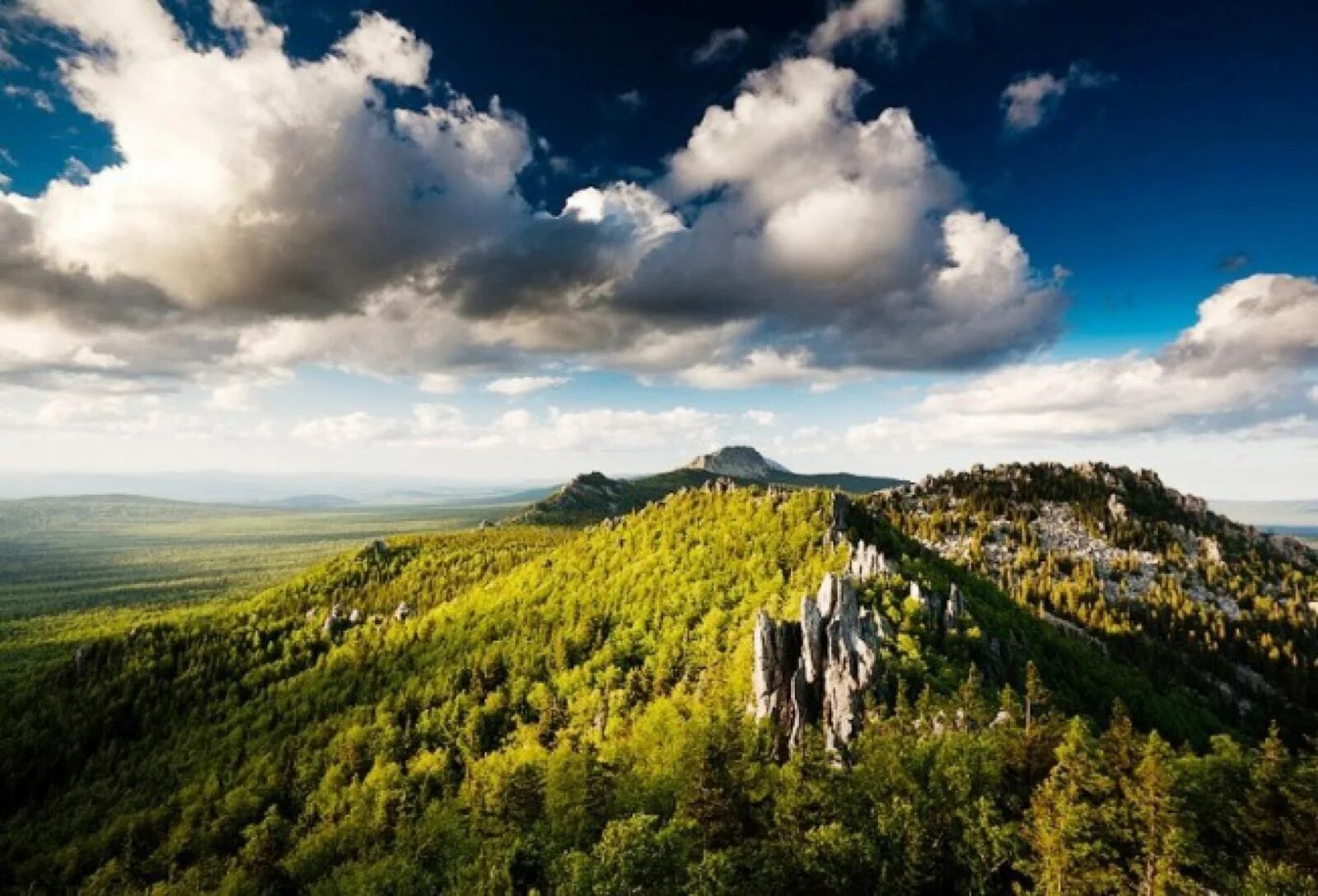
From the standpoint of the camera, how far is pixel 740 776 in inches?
2817

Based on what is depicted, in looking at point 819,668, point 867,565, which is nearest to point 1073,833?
point 819,668

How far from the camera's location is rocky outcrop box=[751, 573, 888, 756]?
286 feet

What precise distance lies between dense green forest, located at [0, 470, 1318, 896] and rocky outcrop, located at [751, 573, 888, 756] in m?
3.29

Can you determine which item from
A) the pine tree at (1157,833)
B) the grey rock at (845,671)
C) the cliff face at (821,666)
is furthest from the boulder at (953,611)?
the pine tree at (1157,833)

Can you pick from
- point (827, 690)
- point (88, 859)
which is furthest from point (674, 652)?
point (88, 859)

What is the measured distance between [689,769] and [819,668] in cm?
2344

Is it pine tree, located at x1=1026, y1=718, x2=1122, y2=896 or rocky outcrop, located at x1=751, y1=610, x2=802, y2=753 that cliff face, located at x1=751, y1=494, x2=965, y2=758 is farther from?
pine tree, located at x1=1026, y1=718, x2=1122, y2=896

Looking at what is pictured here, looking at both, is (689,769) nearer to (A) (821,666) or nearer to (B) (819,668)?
(B) (819,668)

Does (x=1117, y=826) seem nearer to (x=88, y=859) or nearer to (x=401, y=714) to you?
(x=401, y=714)

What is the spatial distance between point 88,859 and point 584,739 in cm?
12390

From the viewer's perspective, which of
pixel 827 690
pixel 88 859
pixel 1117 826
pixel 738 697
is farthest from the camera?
pixel 88 859

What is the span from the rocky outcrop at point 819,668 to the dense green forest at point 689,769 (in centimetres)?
329

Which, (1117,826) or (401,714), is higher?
(1117,826)

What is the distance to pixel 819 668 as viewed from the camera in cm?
9144
